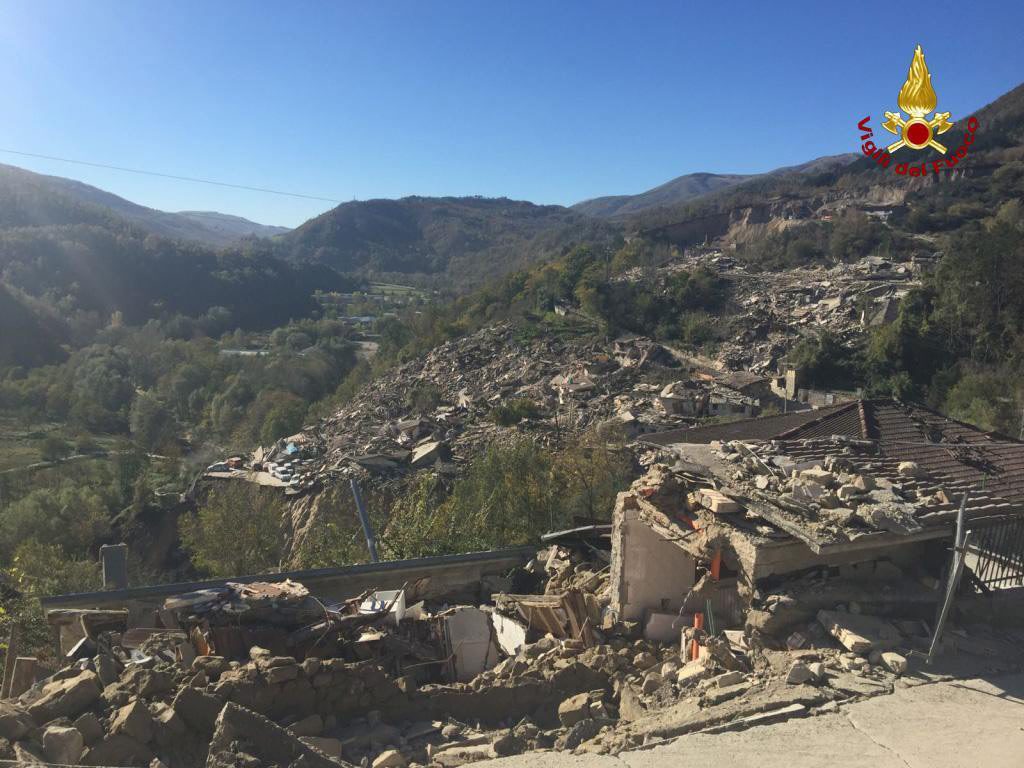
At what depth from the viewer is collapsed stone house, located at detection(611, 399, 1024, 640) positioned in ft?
15.7

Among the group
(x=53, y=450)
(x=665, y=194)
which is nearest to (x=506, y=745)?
(x=53, y=450)

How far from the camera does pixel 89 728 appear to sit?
352 cm

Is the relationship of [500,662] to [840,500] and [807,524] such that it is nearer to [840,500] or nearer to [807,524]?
[807,524]

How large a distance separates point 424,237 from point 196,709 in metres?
136

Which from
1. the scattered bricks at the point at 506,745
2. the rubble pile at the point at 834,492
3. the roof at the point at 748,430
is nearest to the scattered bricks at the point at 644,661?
the rubble pile at the point at 834,492

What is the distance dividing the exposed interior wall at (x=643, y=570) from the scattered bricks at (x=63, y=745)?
4014 millimetres

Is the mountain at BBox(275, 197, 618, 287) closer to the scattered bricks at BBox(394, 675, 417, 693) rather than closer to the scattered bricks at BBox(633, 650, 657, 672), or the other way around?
the scattered bricks at BBox(633, 650, 657, 672)

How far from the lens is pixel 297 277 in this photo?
86.0 metres

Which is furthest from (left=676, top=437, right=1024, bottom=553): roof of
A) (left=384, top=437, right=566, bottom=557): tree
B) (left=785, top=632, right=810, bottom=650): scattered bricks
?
(left=384, top=437, right=566, bottom=557): tree

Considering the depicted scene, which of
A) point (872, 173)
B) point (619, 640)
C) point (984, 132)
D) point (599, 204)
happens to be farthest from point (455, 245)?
point (619, 640)

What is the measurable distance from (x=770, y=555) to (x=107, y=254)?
79.2m

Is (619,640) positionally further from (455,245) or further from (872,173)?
(455,245)

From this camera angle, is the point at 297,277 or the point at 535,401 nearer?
the point at 535,401

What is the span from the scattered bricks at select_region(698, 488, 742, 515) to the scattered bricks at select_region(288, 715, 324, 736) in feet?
10.5
